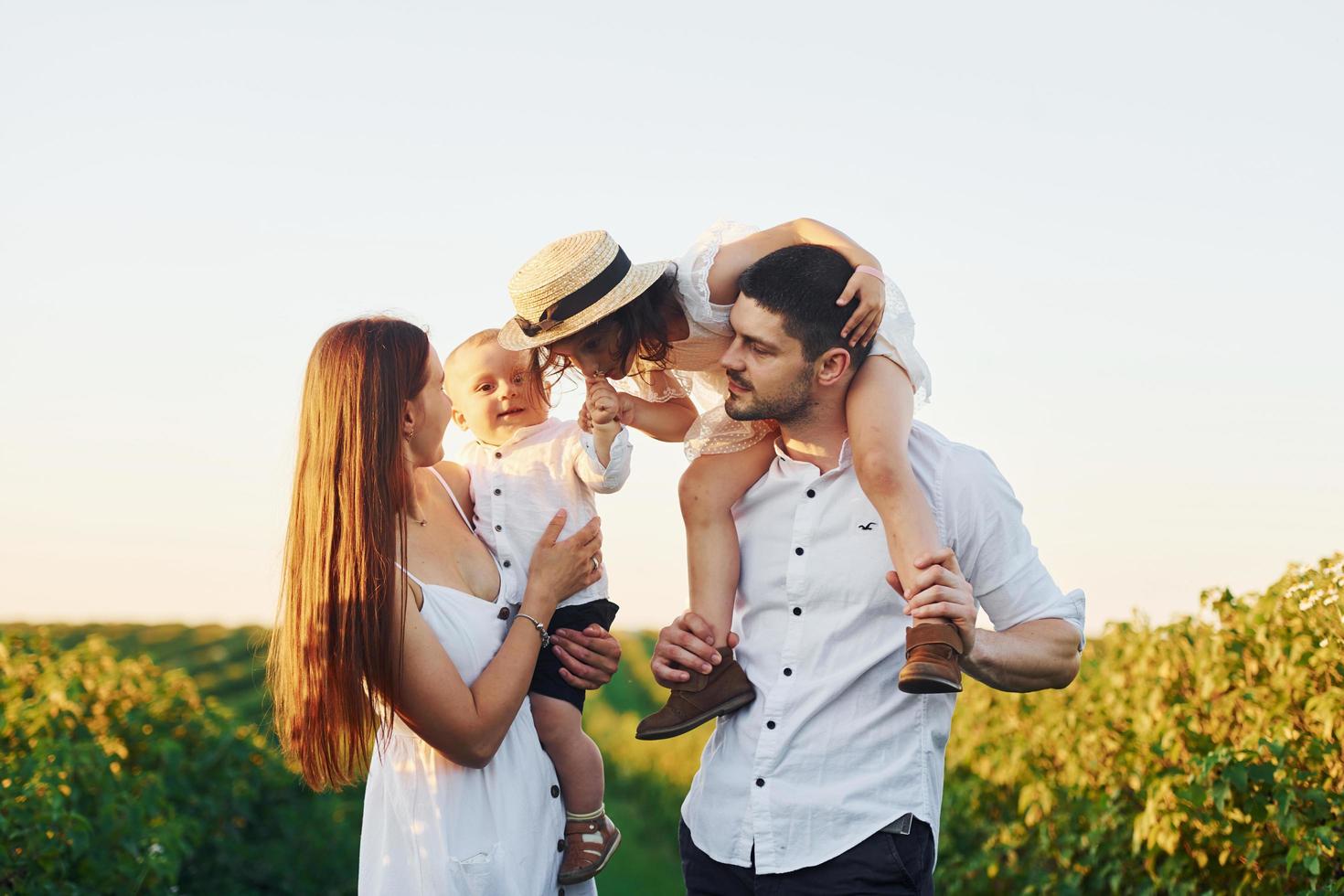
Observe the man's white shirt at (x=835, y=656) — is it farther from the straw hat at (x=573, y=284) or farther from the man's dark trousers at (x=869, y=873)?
the straw hat at (x=573, y=284)

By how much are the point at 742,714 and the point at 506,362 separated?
1.30 m

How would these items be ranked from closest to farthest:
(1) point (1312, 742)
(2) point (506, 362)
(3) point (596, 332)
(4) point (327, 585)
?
(4) point (327, 585)
(3) point (596, 332)
(2) point (506, 362)
(1) point (1312, 742)

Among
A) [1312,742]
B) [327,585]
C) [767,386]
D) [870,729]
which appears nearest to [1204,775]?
[1312,742]

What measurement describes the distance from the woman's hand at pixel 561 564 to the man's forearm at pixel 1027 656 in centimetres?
102

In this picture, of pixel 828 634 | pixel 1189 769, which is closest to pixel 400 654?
pixel 828 634

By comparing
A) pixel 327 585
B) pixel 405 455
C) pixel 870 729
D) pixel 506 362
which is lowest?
pixel 870 729

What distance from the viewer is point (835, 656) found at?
3131mm

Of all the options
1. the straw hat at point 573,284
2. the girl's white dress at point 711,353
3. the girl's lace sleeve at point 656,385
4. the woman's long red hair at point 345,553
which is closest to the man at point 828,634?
the girl's white dress at point 711,353

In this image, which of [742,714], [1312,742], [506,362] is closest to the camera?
[742,714]

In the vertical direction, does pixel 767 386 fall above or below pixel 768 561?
above

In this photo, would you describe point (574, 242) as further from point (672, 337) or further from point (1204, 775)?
point (1204, 775)

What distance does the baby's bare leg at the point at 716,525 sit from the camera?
3.33 meters

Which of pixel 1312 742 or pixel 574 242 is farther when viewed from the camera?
pixel 1312 742

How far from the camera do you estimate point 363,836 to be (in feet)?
10.8
